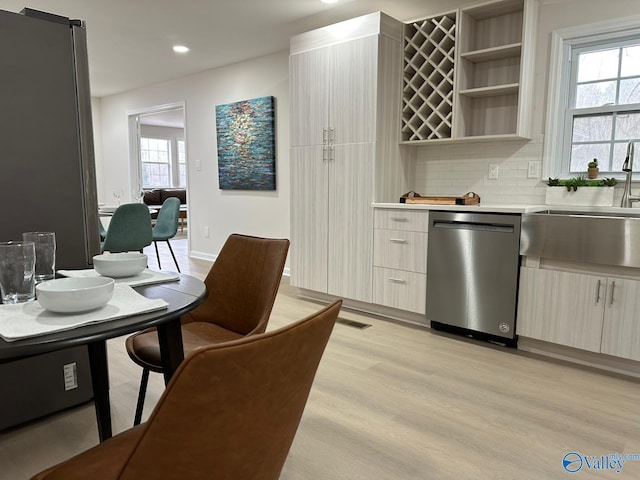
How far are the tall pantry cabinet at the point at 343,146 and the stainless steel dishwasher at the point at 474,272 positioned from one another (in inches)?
22.7

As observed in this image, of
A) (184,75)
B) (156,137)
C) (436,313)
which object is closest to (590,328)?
(436,313)

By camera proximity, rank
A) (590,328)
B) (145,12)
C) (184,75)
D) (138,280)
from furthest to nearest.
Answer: (184,75)
(145,12)
(590,328)
(138,280)

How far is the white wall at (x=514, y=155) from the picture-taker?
9.71 feet

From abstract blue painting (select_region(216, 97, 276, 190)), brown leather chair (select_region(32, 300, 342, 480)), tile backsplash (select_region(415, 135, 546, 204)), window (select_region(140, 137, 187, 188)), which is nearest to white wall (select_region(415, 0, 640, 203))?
tile backsplash (select_region(415, 135, 546, 204))

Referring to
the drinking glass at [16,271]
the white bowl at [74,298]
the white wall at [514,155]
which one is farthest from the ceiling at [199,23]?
the white bowl at [74,298]

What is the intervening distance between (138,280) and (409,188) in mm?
2764

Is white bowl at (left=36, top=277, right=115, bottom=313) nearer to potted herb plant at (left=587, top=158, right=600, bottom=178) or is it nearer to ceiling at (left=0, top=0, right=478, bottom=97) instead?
potted herb plant at (left=587, top=158, right=600, bottom=178)

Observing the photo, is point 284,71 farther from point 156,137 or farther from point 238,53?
point 156,137

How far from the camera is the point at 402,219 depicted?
3289 millimetres

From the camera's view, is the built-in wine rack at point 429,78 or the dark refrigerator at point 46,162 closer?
the dark refrigerator at point 46,162

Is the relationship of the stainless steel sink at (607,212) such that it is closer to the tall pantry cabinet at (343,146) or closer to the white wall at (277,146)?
the white wall at (277,146)

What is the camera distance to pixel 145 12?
3.75 m

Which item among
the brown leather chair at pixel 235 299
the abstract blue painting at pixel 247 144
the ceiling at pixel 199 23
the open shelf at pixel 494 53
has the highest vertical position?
the ceiling at pixel 199 23

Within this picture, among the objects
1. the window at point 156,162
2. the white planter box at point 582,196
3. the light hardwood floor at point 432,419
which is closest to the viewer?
the light hardwood floor at point 432,419
